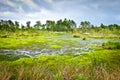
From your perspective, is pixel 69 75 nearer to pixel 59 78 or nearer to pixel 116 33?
pixel 59 78

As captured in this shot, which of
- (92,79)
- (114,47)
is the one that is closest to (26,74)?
(92,79)

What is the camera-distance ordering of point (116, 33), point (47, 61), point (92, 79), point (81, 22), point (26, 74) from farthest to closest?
1. point (81, 22)
2. point (116, 33)
3. point (47, 61)
4. point (26, 74)
5. point (92, 79)

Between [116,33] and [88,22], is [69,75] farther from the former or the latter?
[88,22]

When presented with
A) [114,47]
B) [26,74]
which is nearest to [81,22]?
[114,47]

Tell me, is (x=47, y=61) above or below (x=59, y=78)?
below

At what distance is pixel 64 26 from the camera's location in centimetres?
16212

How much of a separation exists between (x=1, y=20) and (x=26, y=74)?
12044 centimetres

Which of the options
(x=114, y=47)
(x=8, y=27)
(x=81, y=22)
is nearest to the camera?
(x=114, y=47)

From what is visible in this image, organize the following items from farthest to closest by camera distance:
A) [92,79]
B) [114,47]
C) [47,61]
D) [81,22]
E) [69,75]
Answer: [81,22], [114,47], [47,61], [92,79], [69,75]

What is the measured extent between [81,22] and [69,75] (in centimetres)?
15423

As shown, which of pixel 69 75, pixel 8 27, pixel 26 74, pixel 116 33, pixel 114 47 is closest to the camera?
pixel 69 75

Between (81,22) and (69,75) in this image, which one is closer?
(69,75)

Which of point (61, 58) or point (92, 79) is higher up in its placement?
point (92, 79)

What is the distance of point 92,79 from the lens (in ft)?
19.4
